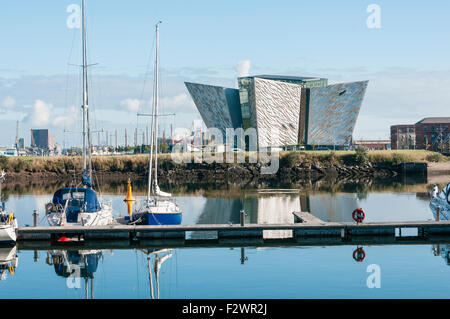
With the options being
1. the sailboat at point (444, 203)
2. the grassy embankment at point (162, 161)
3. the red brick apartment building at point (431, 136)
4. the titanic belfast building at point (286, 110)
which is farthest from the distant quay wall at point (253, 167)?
the sailboat at point (444, 203)

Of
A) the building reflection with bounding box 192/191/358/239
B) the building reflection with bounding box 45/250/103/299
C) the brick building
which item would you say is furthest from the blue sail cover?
the brick building

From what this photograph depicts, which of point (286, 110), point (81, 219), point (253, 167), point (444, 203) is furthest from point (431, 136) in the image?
point (81, 219)

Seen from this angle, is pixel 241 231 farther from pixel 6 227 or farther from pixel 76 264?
pixel 6 227

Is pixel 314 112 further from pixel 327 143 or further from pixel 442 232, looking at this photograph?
pixel 442 232

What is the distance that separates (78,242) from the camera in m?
28.2

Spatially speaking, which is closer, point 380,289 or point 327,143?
point 380,289

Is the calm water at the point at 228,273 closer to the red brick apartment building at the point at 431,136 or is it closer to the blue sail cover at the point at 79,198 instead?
the blue sail cover at the point at 79,198

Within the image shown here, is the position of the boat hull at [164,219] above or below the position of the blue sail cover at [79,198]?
below

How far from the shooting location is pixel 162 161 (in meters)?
86.8

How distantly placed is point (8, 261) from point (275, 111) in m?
86.4

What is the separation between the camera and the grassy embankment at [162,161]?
86.3 metres

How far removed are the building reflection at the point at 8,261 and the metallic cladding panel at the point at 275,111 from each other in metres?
80.2
